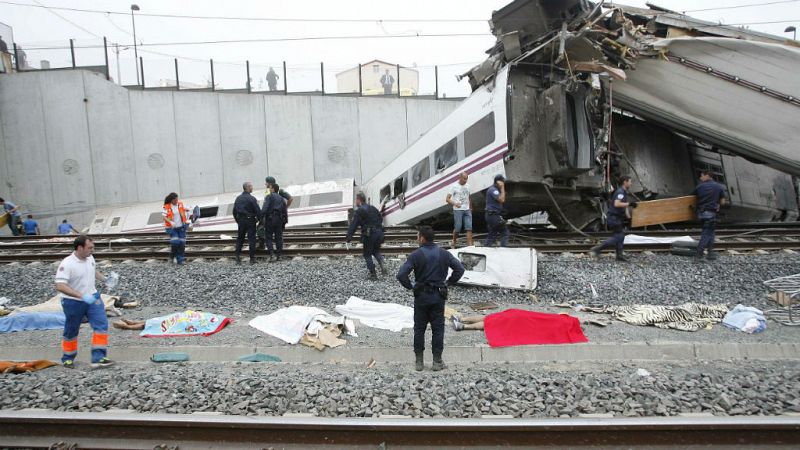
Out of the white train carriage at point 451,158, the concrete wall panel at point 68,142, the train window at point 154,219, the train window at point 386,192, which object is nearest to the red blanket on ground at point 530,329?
the white train carriage at point 451,158

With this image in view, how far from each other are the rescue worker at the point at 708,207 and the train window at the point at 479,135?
3959 millimetres

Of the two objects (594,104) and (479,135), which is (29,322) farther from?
(594,104)

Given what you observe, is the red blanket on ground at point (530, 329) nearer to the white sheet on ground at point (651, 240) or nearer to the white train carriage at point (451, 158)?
the white train carriage at point (451, 158)

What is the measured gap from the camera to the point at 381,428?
3.04 meters

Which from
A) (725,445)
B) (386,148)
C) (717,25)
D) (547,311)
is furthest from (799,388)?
(386,148)

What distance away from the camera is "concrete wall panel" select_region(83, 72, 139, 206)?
21.1 metres

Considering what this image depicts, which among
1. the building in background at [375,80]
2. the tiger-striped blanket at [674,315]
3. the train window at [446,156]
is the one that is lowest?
the tiger-striped blanket at [674,315]

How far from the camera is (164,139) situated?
21641 mm

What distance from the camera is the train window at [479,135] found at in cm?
907

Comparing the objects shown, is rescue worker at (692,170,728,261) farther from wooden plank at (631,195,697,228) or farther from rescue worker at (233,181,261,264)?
rescue worker at (233,181,261,264)

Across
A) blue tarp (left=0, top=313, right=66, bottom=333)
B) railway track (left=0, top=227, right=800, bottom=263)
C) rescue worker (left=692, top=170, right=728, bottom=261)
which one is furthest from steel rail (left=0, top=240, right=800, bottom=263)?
blue tarp (left=0, top=313, right=66, bottom=333)

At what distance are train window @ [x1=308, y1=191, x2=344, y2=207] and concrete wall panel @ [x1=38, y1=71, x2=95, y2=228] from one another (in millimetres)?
11718

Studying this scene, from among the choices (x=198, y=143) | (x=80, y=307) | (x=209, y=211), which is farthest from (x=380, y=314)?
(x=198, y=143)

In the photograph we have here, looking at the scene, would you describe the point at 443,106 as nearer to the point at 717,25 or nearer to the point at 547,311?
the point at 717,25
